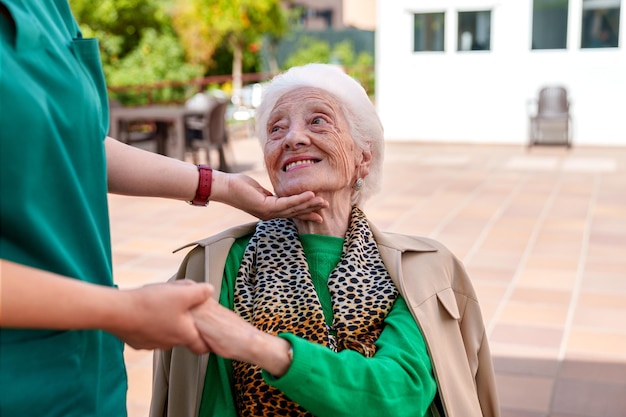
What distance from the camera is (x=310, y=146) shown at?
1.89 meters

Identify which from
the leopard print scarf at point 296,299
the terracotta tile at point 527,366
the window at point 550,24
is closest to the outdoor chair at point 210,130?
the terracotta tile at point 527,366

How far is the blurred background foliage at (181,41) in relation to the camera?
17.0 meters

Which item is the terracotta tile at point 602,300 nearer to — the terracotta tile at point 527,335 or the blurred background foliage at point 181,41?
the terracotta tile at point 527,335

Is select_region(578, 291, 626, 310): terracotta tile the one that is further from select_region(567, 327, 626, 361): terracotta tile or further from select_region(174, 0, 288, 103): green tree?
select_region(174, 0, 288, 103): green tree

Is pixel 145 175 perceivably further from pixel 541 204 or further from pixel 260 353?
pixel 541 204

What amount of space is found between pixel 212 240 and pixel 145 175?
32 centimetres

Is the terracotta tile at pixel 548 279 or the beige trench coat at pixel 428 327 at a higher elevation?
the beige trench coat at pixel 428 327

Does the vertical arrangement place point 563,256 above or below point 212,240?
below

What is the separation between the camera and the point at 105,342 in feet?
4.09

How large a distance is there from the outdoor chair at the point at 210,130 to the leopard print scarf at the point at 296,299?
6.74 meters

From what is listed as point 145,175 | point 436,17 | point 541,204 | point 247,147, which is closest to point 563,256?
point 541,204

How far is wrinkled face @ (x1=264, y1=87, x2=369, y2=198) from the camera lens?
1.87 metres

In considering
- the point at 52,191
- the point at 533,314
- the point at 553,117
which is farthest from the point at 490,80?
the point at 52,191

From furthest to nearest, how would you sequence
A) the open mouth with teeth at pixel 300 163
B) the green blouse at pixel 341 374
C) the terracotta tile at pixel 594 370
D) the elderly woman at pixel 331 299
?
the terracotta tile at pixel 594 370 → the open mouth with teeth at pixel 300 163 → the elderly woman at pixel 331 299 → the green blouse at pixel 341 374
